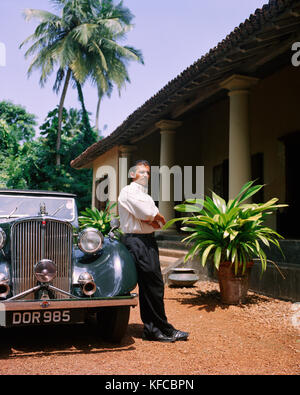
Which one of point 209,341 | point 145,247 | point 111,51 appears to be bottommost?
point 209,341

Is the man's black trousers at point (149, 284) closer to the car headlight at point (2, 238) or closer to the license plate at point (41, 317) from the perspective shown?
the license plate at point (41, 317)

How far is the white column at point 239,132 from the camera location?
7559 millimetres

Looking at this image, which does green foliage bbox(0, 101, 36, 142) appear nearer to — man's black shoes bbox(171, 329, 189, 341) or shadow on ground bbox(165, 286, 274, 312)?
shadow on ground bbox(165, 286, 274, 312)

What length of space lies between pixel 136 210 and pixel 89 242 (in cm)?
53

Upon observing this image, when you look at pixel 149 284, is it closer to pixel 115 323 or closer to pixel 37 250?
pixel 115 323

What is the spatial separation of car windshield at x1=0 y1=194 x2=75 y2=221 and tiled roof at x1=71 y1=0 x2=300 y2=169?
3243 mm

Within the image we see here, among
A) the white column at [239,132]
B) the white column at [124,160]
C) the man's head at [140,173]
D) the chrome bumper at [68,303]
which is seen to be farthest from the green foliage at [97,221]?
the chrome bumper at [68,303]

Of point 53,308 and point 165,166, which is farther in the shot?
point 165,166

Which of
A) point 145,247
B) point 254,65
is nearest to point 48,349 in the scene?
point 145,247

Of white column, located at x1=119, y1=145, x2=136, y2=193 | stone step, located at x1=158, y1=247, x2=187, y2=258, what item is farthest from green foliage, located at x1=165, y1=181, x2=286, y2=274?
white column, located at x1=119, y1=145, x2=136, y2=193

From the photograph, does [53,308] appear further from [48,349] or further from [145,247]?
[145,247]

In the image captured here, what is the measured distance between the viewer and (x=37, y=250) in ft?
11.6
